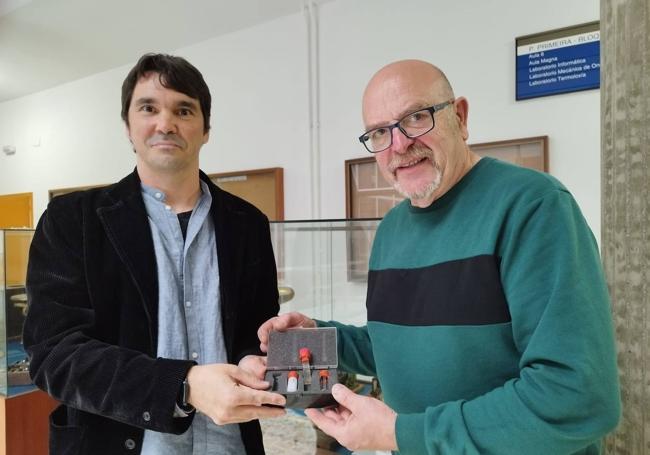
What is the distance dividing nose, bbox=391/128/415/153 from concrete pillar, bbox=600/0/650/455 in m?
0.54

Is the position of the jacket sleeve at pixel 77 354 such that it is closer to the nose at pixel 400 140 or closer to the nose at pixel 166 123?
the nose at pixel 166 123

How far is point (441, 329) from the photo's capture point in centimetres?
87

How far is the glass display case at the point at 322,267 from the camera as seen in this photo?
2.14 m

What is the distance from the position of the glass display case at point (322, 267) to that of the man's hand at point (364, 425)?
125 cm

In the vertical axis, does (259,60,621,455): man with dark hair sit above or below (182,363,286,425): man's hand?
above

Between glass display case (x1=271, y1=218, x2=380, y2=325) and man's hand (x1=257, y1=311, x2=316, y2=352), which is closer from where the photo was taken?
man's hand (x1=257, y1=311, x2=316, y2=352)

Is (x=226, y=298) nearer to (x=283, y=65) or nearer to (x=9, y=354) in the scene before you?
(x=9, y=354)

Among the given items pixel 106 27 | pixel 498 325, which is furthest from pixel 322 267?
A: pixel 106 27

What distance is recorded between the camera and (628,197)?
1065 millimetres

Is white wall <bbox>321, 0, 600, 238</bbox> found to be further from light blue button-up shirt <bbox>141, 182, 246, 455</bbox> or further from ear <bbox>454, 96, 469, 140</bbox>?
light blue button-up shirt <bbox>141, 182, 246, 455</bbox>

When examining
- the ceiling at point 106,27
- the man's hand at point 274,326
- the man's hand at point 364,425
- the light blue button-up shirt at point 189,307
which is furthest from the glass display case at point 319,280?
the ceiling at point 106,27

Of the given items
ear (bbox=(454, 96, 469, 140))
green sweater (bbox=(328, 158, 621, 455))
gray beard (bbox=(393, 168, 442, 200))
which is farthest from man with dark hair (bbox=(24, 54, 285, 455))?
ear (bbox=(454, 96, 469, 140))

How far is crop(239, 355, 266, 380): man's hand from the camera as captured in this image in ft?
3.24

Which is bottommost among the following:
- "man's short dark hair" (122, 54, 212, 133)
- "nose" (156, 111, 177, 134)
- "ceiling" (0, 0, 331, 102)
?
"nose" (156, 111, 177, 134)
